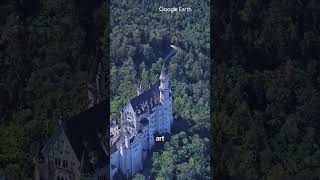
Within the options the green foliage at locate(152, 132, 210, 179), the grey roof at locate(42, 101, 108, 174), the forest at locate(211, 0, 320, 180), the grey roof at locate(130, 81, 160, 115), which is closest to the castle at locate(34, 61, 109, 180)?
the grey roof at locate(42, 101, 108, 174)

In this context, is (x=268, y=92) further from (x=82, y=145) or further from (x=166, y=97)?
(x=82, y=145)

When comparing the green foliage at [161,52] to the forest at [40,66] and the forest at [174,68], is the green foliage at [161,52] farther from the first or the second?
the forest at [40,66]

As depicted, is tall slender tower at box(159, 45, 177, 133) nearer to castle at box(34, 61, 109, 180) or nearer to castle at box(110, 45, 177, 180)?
castle at box(110, 45, 177, 180)

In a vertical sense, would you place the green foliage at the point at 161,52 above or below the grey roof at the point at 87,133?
above

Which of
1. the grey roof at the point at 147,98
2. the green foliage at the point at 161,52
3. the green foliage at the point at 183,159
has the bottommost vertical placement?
the green foliage at the point at 183,159

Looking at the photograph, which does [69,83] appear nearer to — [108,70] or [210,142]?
[108,70]

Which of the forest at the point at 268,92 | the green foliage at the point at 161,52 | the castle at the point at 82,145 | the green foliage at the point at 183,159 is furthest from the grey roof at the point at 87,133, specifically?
the forest at the point at 268,92
